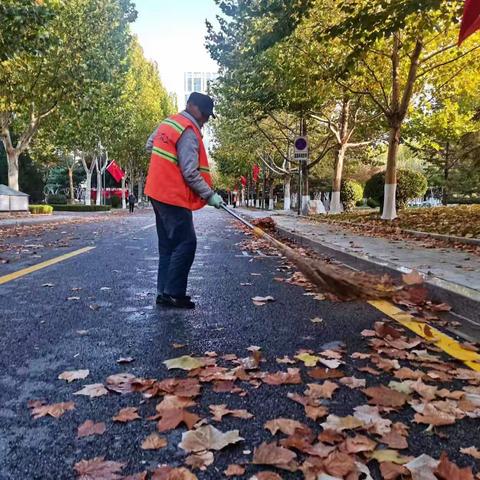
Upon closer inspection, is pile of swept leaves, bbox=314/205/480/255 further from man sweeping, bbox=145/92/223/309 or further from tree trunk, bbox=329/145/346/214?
tree trunk, bbox=329/145/346/214

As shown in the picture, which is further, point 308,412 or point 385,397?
point 385,397

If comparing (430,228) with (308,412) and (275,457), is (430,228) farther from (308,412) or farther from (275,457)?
(275,457)

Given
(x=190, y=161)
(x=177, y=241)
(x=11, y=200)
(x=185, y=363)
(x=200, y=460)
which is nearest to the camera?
(x=200, y=460)

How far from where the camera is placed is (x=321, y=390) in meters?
2.89

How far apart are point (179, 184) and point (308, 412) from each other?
274 centimetres

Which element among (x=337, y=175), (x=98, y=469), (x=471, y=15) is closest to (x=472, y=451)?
(x=98, y=469)

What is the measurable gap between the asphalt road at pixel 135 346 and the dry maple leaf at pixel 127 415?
3 cm

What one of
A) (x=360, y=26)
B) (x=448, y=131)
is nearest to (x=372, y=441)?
(x=360, y=26)

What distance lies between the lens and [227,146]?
45875 millimetres

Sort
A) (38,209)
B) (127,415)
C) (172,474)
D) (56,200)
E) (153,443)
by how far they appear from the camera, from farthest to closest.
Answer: (56,200) < (38,209) < (127,415) < (153,443) < (172,474)

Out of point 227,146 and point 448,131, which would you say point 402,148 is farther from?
point 448,131

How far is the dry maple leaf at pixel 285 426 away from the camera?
2.39 meters

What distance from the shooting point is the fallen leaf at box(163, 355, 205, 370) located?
10.8 feet

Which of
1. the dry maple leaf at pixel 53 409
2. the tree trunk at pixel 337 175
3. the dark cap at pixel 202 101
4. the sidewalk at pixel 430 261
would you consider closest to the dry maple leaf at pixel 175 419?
the dry maple leaf at pixel 53 409
